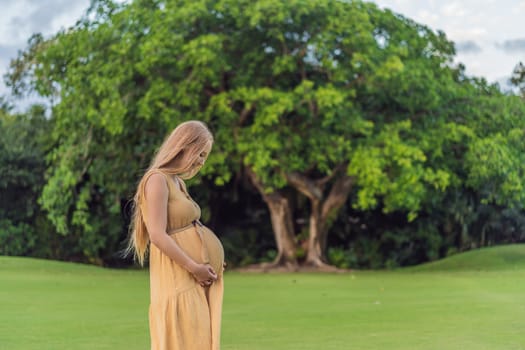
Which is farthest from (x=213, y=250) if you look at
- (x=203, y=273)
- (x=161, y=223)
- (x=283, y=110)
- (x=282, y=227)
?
(x=282, y=227)

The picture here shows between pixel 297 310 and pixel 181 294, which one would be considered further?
pixel 297 310

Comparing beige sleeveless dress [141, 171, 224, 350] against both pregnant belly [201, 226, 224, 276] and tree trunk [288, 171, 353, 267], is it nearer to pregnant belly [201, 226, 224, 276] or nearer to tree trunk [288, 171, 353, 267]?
pregnant belly [201, 226, 224, 276]

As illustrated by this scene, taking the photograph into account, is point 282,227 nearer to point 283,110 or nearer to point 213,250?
point 283,110

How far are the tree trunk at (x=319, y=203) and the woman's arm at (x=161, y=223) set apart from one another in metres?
22.7

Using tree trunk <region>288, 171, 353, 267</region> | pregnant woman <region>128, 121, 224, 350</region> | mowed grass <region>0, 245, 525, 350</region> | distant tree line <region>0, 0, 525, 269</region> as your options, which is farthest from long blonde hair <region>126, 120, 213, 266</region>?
tree trunk <region>288, 171, 353, 267</region>

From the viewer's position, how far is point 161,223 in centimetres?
492

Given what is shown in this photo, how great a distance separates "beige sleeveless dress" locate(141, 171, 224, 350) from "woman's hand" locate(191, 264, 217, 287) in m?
0.04

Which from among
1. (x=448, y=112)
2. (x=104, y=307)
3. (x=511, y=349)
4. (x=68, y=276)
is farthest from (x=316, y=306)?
(x=448, y=112)

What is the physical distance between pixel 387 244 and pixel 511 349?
2364 centimetres

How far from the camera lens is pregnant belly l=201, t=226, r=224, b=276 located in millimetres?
5129

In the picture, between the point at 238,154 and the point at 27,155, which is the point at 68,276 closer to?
the point at 238,154

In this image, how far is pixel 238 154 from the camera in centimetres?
2625

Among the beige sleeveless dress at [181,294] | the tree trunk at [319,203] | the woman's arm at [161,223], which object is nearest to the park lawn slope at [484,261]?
the tree trunk at [319,203]

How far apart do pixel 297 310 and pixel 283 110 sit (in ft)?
32.4
